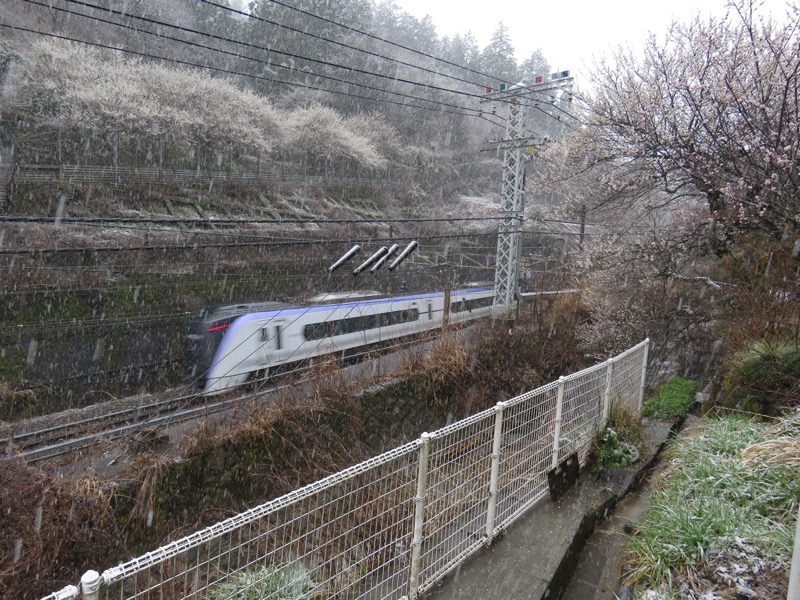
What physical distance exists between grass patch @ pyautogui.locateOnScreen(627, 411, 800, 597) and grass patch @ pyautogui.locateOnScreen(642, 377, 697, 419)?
288 cm

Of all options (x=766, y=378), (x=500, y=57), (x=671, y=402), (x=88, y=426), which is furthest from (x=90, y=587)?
(x=500, y=57)

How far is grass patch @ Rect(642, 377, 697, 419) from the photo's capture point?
22.3 ft

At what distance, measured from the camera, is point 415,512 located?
9.82 feet

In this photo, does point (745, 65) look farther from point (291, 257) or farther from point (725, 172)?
point (291, 257)

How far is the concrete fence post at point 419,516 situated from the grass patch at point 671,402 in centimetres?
499

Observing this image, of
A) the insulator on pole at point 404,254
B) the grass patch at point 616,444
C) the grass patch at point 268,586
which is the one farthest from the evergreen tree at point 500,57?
the grass patch at point 268,586

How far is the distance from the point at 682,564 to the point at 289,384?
821 cm

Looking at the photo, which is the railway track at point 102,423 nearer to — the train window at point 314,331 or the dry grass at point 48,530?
the dry grass at point 48,530

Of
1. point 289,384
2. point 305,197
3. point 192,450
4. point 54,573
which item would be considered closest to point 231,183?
point 305,197

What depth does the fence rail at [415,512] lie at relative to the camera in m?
2.32

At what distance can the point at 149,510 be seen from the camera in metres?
7.45

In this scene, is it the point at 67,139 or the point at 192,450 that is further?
the point at 67,139

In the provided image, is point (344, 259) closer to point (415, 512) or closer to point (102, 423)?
point (102, 423)

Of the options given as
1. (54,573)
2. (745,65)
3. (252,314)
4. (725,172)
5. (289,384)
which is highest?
(745,65)
